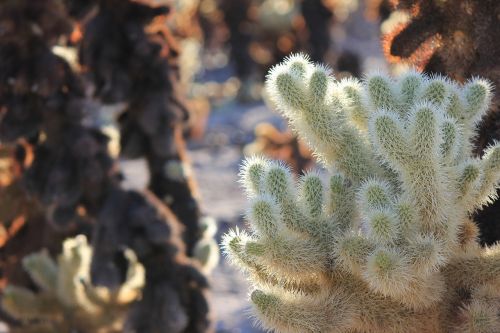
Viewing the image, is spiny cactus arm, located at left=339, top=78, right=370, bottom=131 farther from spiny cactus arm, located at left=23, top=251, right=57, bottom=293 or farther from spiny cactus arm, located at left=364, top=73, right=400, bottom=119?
spiny cactus arm, located at left=23, top=251, right=57, bottom=293

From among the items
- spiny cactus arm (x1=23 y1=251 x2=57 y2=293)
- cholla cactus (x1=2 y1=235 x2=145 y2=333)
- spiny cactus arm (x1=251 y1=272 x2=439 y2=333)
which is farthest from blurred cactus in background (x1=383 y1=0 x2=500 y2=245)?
spiny cactus arm (x1=23 y1=251 x2=57 y2=293)

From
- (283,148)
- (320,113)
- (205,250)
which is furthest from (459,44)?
(283,148)

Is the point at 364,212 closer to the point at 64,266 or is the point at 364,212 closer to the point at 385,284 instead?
the point at 385,284

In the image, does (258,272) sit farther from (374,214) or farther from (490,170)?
(490,170)

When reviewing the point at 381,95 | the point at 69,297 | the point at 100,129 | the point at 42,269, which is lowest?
the point at 69,297

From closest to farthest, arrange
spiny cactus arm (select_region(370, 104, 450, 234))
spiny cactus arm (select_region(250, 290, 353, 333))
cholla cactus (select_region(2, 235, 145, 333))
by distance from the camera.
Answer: spiny cactus arm (select_region(370, 104, 450, 234)) < spiny cactus arm (select_region(250, 290, 353, 333)) < cholla cactus (select_region(2, 235, 145, 333))

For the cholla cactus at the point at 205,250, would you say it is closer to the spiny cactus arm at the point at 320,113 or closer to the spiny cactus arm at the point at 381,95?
the spiny cactus arm at the point at 320,113
